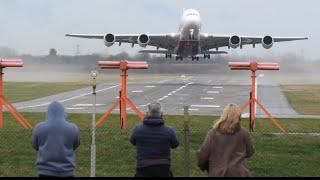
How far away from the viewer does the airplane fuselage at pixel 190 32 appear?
156ft

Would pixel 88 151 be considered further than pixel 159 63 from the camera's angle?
No

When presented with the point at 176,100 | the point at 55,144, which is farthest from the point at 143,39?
the point at 55,144

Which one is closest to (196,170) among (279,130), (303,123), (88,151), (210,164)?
(88,151)

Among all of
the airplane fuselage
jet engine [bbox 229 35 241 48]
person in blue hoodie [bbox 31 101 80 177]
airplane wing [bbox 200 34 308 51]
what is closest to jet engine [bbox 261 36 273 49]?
jet engine [bbox 229 35 241 48]

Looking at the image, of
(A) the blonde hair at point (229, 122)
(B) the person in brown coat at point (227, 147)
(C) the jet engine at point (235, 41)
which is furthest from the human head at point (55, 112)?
(C) the jet engine at point (235, 41)

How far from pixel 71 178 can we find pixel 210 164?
167cm

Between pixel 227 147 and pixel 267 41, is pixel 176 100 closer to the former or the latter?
pixel 267 41

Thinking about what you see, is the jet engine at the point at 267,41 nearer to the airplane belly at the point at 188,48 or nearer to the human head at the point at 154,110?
the airplane belly at the point at 188,48

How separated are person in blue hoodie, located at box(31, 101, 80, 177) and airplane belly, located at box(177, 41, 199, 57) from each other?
4144 centimetres

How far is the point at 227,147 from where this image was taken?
7.46 m

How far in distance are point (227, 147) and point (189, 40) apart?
41.3m

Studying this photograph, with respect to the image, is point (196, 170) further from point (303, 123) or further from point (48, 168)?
point (303, 123)

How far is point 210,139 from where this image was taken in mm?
7465

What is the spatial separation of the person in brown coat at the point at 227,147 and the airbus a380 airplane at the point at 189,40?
132ft
